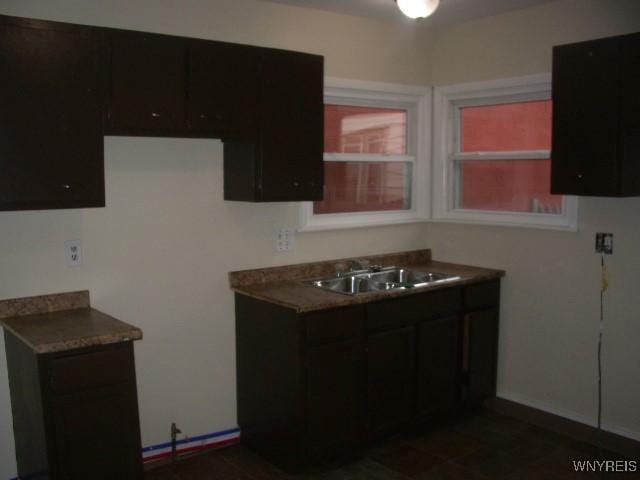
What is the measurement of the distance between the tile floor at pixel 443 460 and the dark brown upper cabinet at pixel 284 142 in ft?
4.80

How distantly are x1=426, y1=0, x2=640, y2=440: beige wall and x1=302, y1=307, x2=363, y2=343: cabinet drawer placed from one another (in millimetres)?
1326

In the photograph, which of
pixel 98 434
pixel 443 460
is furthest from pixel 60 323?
pixel 443 460

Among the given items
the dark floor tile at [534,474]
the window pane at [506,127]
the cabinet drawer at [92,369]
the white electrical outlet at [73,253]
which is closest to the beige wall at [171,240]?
the white electrical outlet at [73,253]

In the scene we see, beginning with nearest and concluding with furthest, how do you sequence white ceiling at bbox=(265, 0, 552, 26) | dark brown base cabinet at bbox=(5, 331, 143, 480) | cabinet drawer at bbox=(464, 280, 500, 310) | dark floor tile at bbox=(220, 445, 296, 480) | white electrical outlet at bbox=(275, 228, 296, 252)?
1. dark brown base cabinet at bbox=(5, 331, 143, 480)
2. dark floor tile at bbox=(220, 445, 296, 480)
3. white ceiling at bbox=(265, 0, 552, 26)
4. white electrical outlet at bbox=(275, 228, 296, 252)
5. cabinet drawer at bbox=(464, 280, 500, 310)

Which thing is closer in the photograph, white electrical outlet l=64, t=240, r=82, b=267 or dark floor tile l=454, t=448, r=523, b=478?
white electrical outlet l=64, t=240, r=82, b=267

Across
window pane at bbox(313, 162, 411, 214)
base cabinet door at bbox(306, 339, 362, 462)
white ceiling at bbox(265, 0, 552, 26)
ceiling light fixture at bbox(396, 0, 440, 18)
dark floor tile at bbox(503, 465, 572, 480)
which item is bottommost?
dark floor tile at bbox(503, 465, 572, 480)

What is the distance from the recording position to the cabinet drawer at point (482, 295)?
156 inches

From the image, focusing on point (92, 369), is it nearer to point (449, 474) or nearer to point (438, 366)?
point (449, 474)

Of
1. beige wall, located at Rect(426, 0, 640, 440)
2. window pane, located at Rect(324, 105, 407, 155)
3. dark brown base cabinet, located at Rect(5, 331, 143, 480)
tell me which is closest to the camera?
dark brown base cabinet, located at Rect(5, 331, 143, 480)

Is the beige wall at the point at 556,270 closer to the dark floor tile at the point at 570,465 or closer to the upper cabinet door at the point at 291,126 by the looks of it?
the dark floor tile at the point at 570,465

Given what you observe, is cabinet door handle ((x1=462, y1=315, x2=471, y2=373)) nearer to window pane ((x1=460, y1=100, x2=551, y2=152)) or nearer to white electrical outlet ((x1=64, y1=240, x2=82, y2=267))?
window pane ((x1=460, y1=100, x2=551, y2=152))

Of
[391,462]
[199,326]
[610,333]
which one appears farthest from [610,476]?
[199,326]

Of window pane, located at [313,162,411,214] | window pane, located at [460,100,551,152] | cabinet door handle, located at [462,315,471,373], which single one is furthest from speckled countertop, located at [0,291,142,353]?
window pane, located at [460,100,551,152]

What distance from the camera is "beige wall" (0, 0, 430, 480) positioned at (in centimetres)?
303
